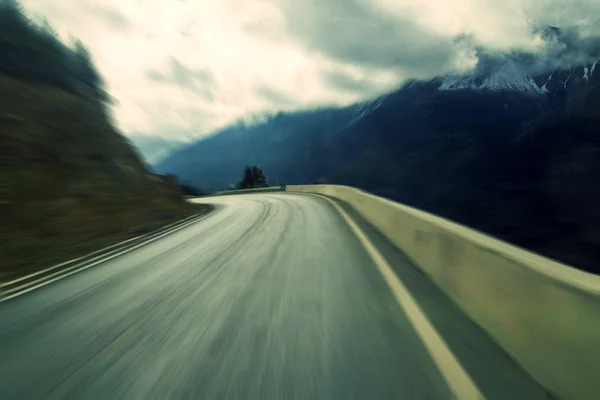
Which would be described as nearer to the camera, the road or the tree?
the road

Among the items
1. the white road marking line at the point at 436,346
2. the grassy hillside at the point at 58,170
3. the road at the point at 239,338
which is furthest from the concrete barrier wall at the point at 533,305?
the grassy hillside at the point at 58,170

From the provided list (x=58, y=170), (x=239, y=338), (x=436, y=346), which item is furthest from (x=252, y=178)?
(x=436, y=346)

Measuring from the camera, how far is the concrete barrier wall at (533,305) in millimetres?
2914

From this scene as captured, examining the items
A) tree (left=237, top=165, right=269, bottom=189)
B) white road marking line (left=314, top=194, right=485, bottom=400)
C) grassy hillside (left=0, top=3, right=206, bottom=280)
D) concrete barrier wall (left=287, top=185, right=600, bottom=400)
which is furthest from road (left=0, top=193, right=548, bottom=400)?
tree (left=237, top=165, right=269, bottom=189)

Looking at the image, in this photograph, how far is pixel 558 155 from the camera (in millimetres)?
141875

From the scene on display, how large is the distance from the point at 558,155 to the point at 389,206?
484ft

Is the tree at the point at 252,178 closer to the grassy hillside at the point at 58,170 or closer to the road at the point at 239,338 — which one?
the grassy hillside at the point at 58,170

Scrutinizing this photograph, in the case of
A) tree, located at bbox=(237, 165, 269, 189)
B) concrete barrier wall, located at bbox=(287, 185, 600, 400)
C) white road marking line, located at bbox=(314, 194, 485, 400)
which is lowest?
tree, located at bbox=(237, 165, 269, 189)

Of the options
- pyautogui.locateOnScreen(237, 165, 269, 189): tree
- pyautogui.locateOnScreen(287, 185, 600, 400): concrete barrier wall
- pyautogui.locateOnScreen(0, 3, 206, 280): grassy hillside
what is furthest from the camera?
pyautogui.locateOnScreen(237, 165, 269, 189): tree

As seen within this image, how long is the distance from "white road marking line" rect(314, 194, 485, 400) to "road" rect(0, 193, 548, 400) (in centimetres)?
6

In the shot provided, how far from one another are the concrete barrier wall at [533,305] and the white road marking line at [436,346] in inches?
17.8

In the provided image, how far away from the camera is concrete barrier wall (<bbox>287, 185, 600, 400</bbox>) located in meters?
2.91

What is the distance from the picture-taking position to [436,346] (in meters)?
4.30

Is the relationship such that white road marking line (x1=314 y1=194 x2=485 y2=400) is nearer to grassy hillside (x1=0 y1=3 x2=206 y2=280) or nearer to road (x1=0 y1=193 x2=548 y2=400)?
road (x1=0 y1=193 x2=548 y2=400)
